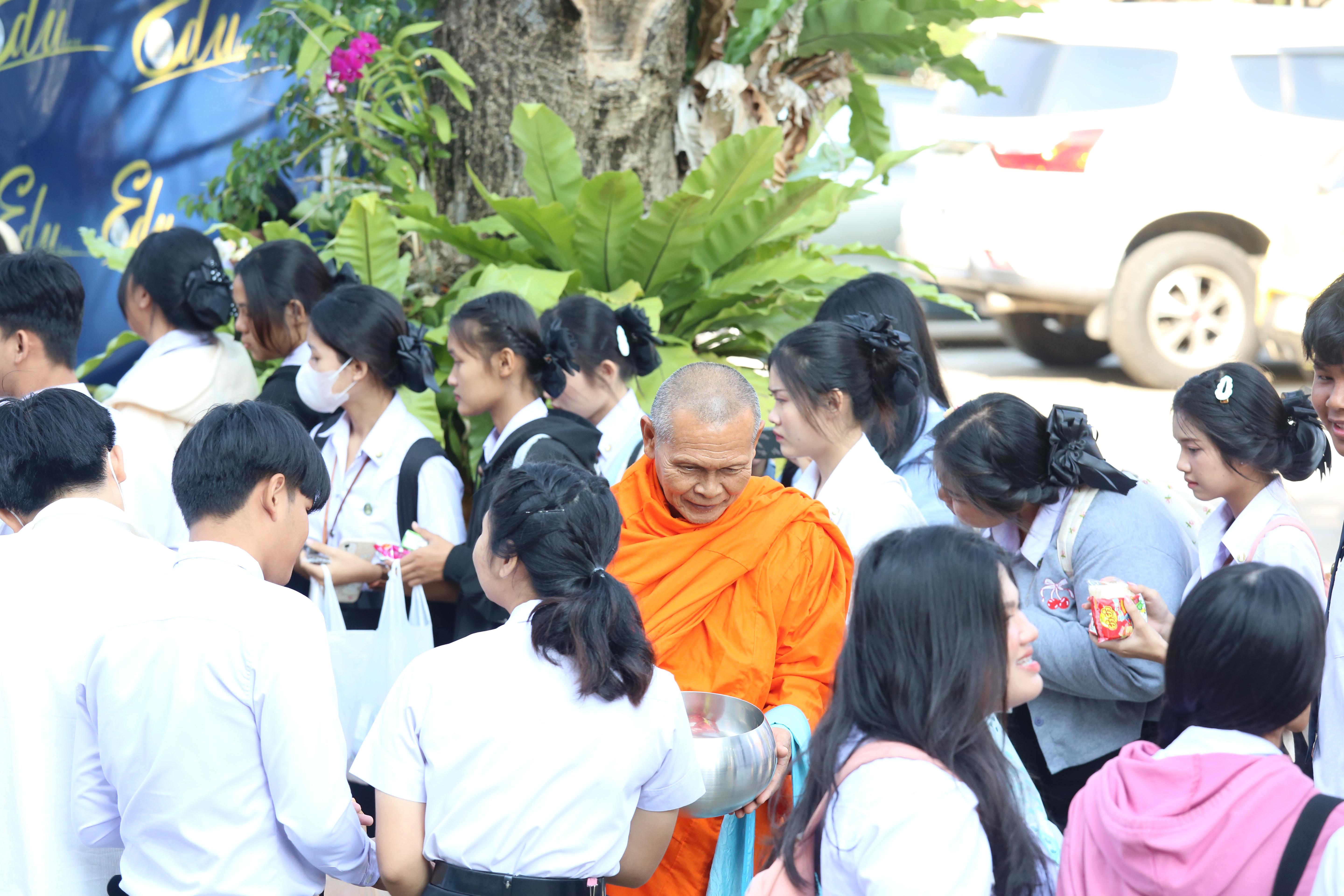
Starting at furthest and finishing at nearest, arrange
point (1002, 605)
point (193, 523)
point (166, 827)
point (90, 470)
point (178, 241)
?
1. point (178, 241)
2. point (90, 470)
3. point (193, 523)
4. point (166, 827)
5. point (1002, 605)

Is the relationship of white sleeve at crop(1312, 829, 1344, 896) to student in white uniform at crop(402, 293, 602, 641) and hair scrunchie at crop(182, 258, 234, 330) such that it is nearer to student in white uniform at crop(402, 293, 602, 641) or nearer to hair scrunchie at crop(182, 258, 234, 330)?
→ student in white uniform at crop(402, 293, 602, 641)

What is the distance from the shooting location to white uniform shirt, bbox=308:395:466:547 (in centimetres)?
336

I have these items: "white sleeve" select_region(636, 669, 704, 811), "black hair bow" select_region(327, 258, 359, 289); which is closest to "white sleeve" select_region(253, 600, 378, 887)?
"white sleeve" select_region(636, 669, 704, 811)

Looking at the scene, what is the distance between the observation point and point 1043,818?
→ 212cm

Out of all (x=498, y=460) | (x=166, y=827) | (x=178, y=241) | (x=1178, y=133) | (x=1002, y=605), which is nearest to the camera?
(x=1002, y=605)

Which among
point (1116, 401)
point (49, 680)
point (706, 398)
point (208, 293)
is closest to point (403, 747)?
point (49, 680)

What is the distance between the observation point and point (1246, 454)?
2.63m

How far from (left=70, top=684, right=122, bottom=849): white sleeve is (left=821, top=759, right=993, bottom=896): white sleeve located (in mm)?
1229

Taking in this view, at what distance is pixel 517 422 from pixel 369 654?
0.74 metres

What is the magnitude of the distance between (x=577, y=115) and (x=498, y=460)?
2.28 m

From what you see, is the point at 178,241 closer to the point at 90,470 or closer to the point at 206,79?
the point at 90,470

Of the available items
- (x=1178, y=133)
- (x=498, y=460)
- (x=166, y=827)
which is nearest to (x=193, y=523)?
(x=166, y=827)

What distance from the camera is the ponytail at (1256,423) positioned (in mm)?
2627

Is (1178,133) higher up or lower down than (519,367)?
higher up
